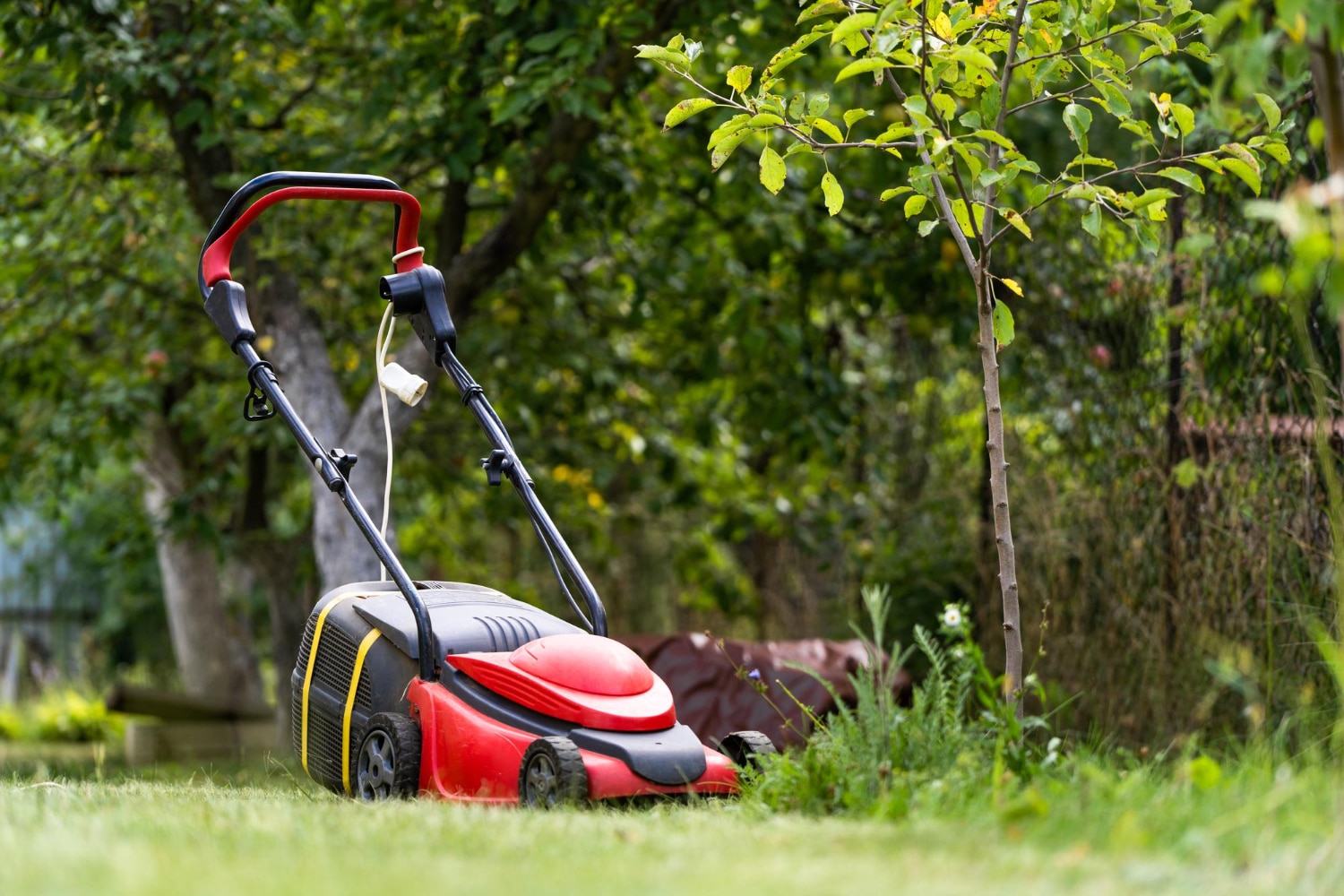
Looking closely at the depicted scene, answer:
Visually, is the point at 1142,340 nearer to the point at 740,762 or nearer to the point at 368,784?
the point at 740,762

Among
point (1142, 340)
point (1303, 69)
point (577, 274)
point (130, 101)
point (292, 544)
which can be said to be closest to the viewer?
point (1303, 69)

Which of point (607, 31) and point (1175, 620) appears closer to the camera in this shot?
point (1175, 620)

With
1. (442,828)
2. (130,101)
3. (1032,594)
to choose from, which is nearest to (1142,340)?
(1032,594)

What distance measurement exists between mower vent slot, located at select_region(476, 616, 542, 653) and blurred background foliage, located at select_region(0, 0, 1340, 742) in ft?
6.07

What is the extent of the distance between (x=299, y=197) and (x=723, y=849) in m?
2.56

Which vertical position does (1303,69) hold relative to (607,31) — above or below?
below

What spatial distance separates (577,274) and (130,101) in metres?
2.83

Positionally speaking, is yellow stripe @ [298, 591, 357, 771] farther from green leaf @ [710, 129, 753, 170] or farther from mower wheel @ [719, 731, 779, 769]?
green leaf @ [710, 129, 753, 170]

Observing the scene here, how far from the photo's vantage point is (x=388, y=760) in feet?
11.2

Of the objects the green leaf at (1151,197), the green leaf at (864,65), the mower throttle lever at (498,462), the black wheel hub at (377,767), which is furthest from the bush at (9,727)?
the green leaf at (1151,197)

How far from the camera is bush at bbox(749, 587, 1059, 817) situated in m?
2.86

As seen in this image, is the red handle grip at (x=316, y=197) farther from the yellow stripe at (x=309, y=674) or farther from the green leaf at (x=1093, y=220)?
the green leaf at (x=1093, y=220)

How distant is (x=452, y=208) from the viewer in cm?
663

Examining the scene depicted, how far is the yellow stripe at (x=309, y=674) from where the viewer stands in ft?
12.6
